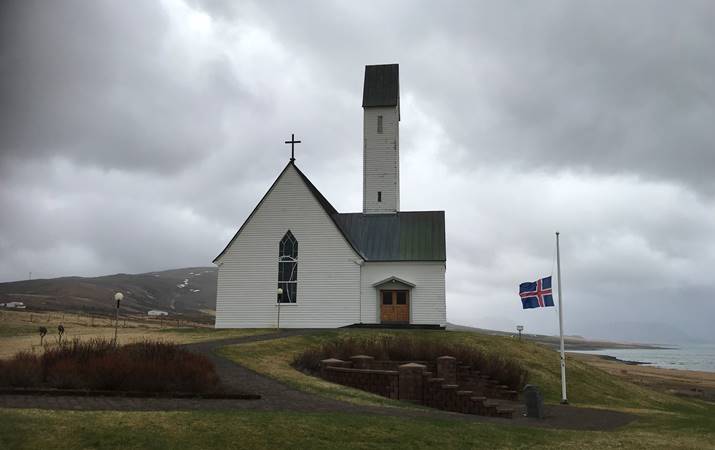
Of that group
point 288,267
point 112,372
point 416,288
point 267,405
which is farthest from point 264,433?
point 416,288

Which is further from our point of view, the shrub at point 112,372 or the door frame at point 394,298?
the door frame at point 394,298

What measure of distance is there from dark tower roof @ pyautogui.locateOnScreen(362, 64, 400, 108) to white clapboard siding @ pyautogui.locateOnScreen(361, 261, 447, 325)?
1160cm

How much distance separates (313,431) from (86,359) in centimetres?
792

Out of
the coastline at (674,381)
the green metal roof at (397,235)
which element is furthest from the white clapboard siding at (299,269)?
the coastline at (674,381)

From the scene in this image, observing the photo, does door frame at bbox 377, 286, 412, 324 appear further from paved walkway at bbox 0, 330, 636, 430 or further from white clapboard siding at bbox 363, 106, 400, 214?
paved walkway at bbox 0, 330, 636, 430

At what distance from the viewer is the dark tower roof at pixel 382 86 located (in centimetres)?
4272

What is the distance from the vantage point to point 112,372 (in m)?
14.9

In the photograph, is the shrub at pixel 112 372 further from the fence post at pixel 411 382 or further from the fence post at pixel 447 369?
the fence post at pixel 447 369

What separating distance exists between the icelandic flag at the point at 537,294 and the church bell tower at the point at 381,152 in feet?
60.3

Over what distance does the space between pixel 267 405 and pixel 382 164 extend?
96.3 feet

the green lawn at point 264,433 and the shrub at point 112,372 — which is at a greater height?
the shrub at point 112,372

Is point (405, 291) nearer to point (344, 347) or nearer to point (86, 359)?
point (344, 347)

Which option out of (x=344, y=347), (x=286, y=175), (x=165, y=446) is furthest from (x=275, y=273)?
(x=165, y=446)

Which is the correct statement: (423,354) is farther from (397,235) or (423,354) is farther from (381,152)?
(381,152)
